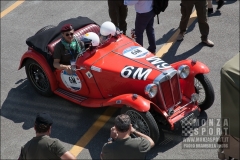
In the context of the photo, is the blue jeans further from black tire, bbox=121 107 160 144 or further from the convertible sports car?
black tire, bbox=121 107 160 144

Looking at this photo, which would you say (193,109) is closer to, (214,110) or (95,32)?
(214,110)

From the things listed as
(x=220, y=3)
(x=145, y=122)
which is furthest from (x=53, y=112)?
(x=220, y=3)

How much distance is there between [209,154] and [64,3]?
662 centimetres

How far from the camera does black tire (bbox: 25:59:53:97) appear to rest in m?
8.74

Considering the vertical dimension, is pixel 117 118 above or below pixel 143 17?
above

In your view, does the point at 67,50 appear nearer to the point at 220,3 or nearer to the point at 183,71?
the point at 183,71

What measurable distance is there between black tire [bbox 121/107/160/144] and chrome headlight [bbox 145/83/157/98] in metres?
0.30

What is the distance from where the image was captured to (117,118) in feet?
18.6

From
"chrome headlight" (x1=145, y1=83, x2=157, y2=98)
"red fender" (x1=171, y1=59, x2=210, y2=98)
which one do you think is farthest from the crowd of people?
"red fender" (x1=171, y1=59, x2=210, y2=98)

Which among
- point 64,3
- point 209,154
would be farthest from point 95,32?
point 64,3

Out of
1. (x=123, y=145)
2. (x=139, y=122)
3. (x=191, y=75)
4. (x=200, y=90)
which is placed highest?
(x=123, y=145)

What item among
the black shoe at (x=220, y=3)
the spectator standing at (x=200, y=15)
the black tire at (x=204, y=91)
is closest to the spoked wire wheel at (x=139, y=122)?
the black tire at (x=204, y=91)

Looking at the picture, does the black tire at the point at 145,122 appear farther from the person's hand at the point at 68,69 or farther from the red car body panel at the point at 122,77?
the person's hand at the point at 68,69

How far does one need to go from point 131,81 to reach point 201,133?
1.45 meters
